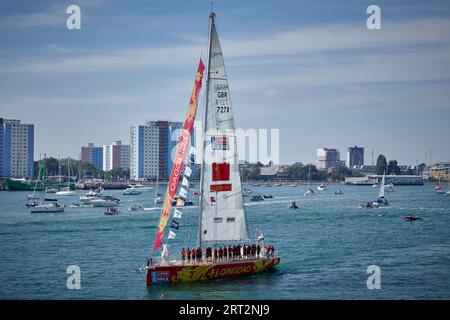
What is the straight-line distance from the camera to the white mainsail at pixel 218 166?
30438 millimetres

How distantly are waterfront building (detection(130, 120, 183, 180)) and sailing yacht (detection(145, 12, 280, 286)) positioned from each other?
141 meters

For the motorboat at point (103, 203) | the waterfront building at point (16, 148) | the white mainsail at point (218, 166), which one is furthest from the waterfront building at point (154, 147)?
the white mainsail at point (218, 166)

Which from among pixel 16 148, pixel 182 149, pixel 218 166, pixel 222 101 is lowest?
pixel 218 166

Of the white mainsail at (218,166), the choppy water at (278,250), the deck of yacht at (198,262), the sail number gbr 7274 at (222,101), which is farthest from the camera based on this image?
the sail number gbr 7274 at (222,101)

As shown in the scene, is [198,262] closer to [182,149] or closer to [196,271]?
[196,271]

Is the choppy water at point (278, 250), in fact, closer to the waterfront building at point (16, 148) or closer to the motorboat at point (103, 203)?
the motorboat at point (103, 203)

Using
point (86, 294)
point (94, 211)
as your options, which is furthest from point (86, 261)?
point (94, 211)

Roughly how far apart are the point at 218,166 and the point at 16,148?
341ft

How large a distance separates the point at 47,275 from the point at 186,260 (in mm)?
8556

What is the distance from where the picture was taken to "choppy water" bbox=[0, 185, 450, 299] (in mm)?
29406

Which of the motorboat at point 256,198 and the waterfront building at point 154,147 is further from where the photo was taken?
the waterfront building at point 154,147

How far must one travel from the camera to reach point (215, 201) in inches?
1240

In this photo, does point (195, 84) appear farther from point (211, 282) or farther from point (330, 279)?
point (330, 279)

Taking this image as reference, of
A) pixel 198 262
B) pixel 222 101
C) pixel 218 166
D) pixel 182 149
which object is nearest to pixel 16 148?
pixel 218 166
